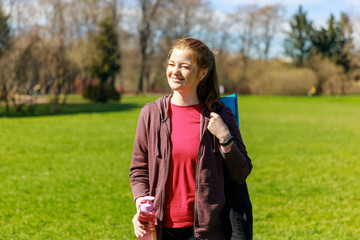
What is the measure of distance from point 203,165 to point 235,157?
0.56 ft

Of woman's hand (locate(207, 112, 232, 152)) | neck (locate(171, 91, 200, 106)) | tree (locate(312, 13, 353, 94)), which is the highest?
tree (locate(312, 13, 353, 94))

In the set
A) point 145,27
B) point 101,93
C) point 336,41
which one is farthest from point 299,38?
point 101,93

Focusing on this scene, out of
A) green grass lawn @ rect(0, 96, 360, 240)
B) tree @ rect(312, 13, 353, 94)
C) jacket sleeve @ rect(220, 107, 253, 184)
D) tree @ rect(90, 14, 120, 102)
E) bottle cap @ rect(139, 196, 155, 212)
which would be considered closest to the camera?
bottle cap @ rect(139, 196, 155, 212)

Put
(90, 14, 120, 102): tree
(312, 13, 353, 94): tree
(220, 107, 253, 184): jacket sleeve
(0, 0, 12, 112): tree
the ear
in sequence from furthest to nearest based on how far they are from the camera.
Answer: (312, 13, 353, 94): tree → (90, 14, 120, 102): tree → (0, 0, 12, 112): tree → the ear → (220, 107, 253, 184): jacket sleeve

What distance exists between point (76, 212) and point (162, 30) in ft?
166

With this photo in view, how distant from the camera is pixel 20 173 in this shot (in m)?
7.43

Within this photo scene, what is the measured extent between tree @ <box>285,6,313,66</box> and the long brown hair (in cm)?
5617

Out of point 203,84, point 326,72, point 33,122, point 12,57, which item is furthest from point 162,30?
point 203,84

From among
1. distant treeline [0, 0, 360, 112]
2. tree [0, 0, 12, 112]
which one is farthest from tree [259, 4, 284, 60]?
tree [0, 0, 12, 112]

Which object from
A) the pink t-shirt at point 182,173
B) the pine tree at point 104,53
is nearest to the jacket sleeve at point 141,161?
the pink t-shirt at point 182,173

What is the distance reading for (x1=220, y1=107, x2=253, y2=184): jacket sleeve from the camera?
6.75 feet

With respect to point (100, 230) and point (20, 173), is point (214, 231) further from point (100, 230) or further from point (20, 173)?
point (20, 173)

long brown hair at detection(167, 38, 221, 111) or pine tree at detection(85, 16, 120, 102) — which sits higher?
pine tree at detection(85, 16, 120, 102)

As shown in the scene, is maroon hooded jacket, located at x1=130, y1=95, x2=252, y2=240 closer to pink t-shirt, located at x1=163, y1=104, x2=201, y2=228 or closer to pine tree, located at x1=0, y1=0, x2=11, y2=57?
pink t-shirt, located at x1=163, y1=104, x2=201, y2=228
